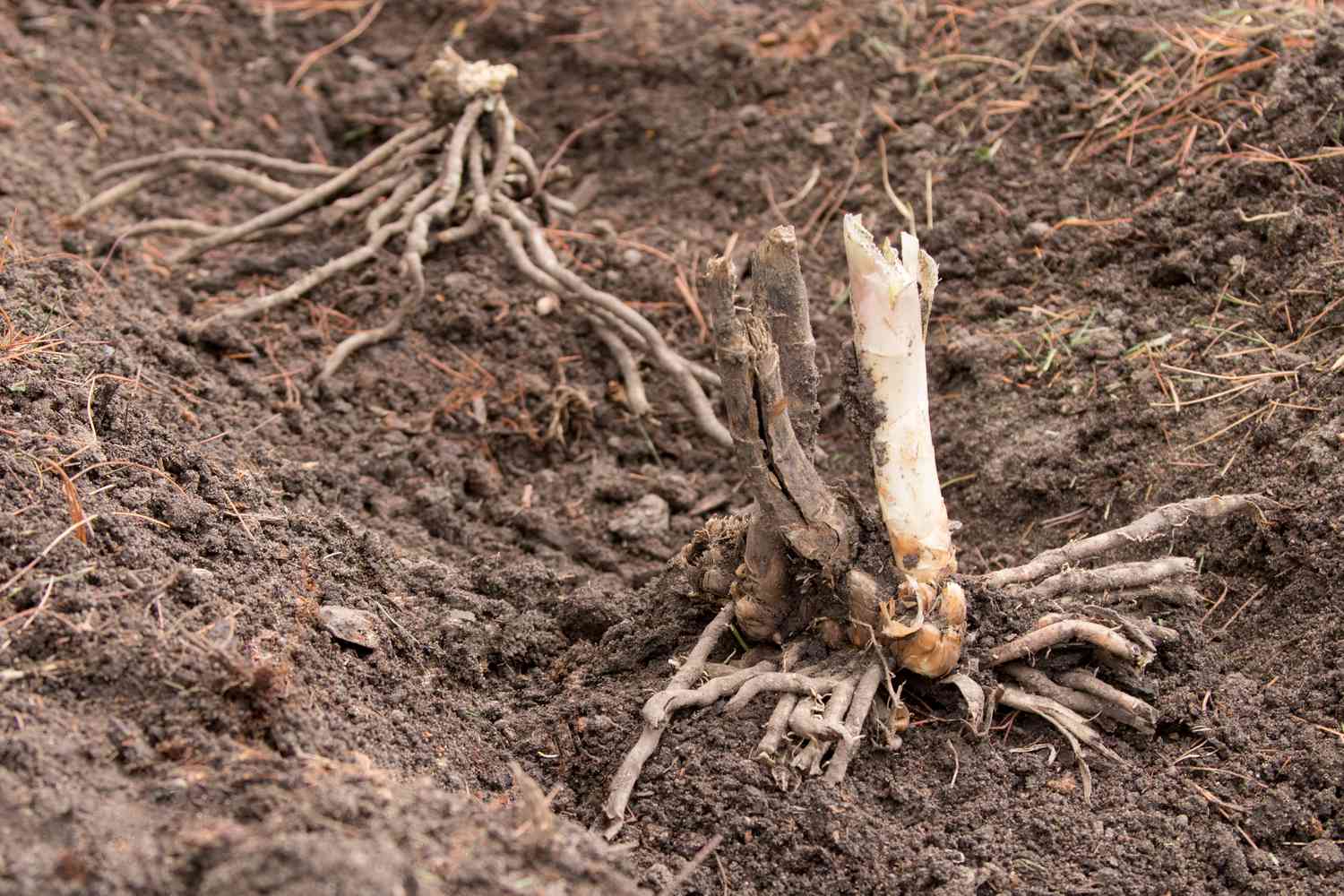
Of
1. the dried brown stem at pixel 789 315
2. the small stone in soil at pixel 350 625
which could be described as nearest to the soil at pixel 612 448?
the small stone in soil at pixel 350 625

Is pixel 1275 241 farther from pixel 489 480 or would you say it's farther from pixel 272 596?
pixel 272 596

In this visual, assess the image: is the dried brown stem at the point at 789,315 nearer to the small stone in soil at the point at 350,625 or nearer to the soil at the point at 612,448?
the soil at the point at 612,448

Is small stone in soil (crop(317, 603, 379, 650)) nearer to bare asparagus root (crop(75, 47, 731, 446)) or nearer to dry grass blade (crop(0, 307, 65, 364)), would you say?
dry grass blade (crop(0, 307, 65, 364))

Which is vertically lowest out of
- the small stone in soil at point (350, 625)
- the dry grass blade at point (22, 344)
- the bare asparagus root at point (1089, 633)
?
the bare asparagus root at point (1089, 633)

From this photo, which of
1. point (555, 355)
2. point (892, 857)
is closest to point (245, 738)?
point (892, 857)

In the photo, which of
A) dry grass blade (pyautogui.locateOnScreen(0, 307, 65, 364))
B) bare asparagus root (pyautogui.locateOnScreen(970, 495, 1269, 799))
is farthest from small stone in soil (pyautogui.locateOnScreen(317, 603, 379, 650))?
bare asparagus root (pyautogui.locateOnScreen(970, 495, 1269, 799))

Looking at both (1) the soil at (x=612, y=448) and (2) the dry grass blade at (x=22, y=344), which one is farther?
(2) the dry grass blade at (x=22, y=344)
